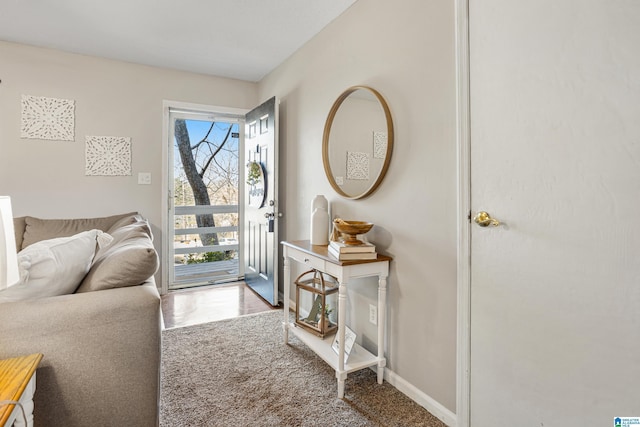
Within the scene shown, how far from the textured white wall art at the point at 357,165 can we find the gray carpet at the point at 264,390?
4.01 ft

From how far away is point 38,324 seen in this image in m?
1.04

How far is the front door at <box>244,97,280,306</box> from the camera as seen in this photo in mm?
3156

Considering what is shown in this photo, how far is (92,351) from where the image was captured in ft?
3.61

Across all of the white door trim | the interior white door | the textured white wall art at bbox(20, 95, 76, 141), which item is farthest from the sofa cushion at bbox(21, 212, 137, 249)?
the interior white door

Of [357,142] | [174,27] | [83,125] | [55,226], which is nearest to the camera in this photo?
[357,142]

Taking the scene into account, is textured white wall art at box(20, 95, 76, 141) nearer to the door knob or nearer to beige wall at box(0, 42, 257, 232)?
Answer: beige wall at box(0, 42, 257, 232)

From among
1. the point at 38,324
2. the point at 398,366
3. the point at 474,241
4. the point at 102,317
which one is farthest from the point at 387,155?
the point at 38,324

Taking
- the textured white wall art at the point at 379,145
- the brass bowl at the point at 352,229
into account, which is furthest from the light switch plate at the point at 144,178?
the textured white wall art at the point at 379,145

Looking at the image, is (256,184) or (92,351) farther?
(256,184)

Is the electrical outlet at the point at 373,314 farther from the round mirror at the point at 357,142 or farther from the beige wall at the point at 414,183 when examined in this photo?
the round mirror at the point at 357,142

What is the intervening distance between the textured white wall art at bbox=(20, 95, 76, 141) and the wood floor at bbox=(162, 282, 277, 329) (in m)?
1.89

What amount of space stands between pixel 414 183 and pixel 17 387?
5.45ft

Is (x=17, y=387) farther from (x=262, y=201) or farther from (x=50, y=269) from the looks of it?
(x=262, y=201)

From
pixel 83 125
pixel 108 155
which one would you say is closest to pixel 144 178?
pixel 108 155
